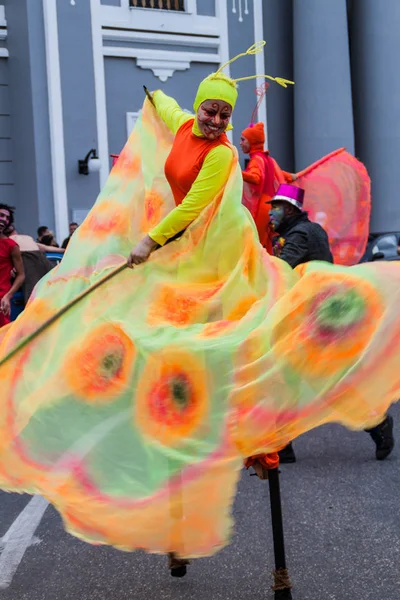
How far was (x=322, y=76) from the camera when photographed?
16.0 meters

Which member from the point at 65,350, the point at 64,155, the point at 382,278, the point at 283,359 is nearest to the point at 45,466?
the point at 65,350

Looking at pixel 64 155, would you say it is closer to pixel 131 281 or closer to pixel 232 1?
pixel 232 1

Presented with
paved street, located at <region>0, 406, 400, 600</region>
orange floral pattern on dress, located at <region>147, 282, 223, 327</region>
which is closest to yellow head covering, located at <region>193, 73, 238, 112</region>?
orange floral pattern on dress, located at <region>147, 282, 223, 327</region>

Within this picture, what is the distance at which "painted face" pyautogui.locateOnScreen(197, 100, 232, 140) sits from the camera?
3.16 meters

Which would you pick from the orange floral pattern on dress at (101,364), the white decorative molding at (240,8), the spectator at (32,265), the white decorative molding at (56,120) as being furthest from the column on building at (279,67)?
the orange floral pattern on dress at (101,364)

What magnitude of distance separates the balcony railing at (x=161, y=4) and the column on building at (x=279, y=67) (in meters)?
2.06

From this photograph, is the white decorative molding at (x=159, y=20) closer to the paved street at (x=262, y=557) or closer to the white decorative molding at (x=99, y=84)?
the white decorative molding at (x=99, y=84)

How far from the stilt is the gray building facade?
12.2m

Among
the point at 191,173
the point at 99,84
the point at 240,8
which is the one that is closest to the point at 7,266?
the point at 191,173

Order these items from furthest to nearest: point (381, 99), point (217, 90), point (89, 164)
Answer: point (381, 99) < point (89, 164) < point (217, 90)

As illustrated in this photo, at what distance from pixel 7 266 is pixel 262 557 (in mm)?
4036

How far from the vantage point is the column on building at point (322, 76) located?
15945mm

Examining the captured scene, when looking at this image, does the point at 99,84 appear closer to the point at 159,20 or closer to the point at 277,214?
the point at 159,20

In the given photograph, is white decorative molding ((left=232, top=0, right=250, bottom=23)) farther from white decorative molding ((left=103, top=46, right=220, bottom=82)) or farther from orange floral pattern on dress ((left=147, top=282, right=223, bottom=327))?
orange floral pattern on dress ((left=147, top=282, right=223, bottom=327))
